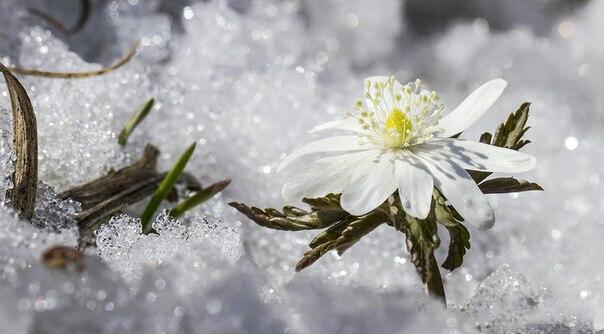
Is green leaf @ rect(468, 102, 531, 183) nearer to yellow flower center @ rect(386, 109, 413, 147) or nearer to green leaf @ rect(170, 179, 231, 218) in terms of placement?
yellow flower center @ rect(386, 109, 413, 147)

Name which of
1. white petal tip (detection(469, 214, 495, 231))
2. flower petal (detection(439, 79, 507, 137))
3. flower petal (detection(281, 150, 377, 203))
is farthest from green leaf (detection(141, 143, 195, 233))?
white petal tip (detection(469, 214, 495, 231))

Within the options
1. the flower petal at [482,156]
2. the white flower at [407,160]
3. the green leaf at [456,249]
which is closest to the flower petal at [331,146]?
the white flower at [407,160]

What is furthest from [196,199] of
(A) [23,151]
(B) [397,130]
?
(B) [397,130]

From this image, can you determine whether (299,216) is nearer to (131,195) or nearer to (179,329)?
(179,329)

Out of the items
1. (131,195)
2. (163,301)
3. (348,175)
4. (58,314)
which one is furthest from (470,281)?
(58,314)

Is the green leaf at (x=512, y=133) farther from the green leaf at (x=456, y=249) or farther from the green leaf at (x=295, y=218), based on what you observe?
the green leaf at (x=295, y=218)

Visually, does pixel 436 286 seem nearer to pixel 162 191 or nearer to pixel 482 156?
pixel 482 156
